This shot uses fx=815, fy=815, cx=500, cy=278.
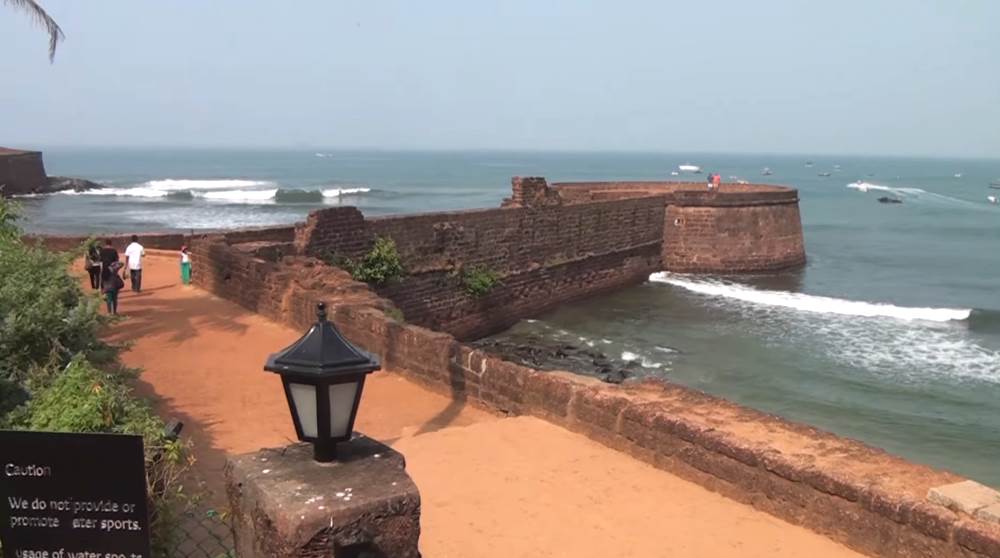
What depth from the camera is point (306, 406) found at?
284 centimetres

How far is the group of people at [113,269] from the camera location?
40.2 ft

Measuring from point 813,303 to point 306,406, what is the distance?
2542 cm

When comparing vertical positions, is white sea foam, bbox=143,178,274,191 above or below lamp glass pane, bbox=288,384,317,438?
below

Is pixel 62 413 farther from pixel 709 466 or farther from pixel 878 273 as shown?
pixel 878 273

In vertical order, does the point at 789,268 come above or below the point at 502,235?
below

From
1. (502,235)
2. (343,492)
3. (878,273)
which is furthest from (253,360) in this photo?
(878,273)

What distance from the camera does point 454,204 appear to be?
215ft

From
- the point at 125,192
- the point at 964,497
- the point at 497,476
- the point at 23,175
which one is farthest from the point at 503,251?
the point at 125,192

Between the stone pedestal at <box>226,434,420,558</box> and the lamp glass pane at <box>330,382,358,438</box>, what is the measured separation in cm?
17

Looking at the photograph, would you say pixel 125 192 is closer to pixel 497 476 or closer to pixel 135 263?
pixel 135 263

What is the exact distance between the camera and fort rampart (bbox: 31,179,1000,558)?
535 cm

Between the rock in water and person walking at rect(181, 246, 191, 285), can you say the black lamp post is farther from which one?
the rock in water

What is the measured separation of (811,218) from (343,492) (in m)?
62.4

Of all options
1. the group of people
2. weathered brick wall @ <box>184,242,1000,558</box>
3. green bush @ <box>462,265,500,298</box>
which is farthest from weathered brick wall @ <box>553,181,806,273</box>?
weathered brick wall @ <box>184,242,1000,558</box>
